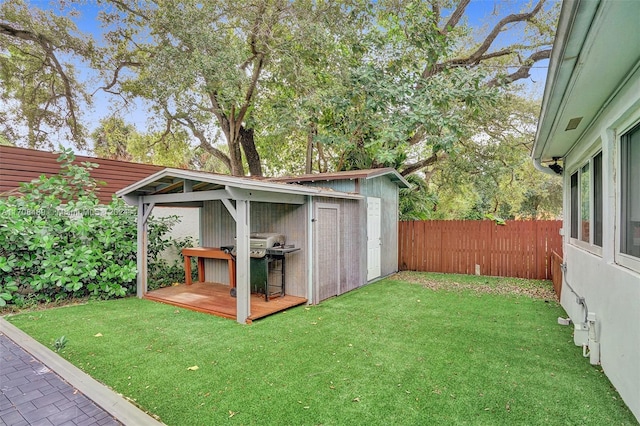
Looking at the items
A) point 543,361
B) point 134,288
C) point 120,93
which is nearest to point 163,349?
point 134,288

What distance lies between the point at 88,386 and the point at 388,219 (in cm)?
706

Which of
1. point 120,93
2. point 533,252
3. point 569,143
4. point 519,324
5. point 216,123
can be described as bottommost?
point 519,324

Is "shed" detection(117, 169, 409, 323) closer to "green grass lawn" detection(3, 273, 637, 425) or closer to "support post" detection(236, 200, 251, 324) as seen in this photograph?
"support post" detection(236, 200, 251, 324)

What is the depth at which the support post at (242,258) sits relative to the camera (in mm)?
4711

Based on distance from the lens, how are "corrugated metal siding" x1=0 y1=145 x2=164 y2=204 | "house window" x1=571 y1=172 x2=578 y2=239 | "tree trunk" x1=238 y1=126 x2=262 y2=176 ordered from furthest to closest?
1. "tree trunk" x1=238 y1=126 x2=262 y2=176
2. "corrugated metal siding" x1=0 y1=145 x2=164 y2=204
3. "house window" x1=571 y1=172 x2=578 y2=239

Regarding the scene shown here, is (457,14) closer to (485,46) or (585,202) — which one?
(485,46)

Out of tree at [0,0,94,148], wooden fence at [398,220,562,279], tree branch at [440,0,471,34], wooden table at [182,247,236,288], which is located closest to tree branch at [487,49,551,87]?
tree branch at [440,0,471,34]

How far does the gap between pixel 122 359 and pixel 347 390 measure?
2.40 meters

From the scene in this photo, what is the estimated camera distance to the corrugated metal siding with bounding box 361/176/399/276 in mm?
8102

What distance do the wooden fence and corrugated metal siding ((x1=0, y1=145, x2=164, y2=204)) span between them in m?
7.42

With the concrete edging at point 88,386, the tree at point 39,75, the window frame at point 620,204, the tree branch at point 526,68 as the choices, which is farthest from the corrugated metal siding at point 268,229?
the tree branch at point 526,68

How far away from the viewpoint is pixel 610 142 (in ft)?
9.97

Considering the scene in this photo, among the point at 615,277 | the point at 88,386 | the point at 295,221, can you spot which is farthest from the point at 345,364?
the point at 295,221

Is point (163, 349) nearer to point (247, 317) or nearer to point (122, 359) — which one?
point (122, 359)
